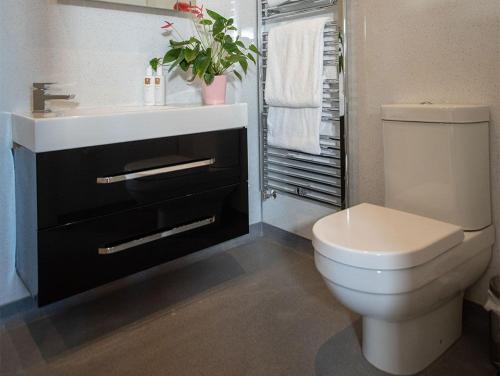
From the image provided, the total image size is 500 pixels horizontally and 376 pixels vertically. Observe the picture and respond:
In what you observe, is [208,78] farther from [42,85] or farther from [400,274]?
[400,274]

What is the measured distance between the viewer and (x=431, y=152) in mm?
1417

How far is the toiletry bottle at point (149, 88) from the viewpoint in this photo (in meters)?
1.81

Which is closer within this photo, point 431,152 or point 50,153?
point 50,153

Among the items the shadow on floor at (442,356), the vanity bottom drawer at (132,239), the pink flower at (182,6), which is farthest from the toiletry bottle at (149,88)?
the shadow on floor at (442,356)

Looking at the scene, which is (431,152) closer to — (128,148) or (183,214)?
(183,214)

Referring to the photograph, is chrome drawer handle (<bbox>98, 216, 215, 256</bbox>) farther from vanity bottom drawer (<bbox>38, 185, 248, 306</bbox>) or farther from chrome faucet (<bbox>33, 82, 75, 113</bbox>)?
chrome faucet (<bbox>33, 82, 75, 113</bbox>)

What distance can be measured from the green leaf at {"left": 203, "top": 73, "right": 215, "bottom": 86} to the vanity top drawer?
26 cm

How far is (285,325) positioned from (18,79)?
135cm

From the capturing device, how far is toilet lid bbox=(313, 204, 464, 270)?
43.2 inches

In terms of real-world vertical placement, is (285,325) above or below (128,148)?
below

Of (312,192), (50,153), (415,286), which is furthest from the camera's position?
(312,192)

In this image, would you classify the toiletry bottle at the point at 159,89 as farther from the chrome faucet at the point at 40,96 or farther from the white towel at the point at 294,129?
the white towel at the point at 294,129

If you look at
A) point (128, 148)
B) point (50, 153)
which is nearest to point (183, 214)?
point (128, 148)

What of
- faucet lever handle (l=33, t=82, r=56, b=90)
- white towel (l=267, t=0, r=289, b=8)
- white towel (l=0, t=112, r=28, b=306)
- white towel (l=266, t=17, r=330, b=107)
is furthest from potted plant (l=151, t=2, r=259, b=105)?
white towel (l=0, t=112, r=28, b=306)
